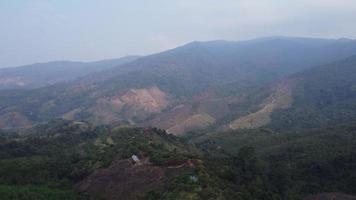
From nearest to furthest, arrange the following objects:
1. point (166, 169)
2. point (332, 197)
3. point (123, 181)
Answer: point (166, 169), point (123, 181), point (332, 197)

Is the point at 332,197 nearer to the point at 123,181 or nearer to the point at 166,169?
the point at 166,169

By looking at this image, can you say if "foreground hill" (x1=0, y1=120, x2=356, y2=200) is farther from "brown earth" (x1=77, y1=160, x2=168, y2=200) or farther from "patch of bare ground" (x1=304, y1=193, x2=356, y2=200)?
"patch of bare ground" (x1=304, y1=193, x2=356, y2=200)

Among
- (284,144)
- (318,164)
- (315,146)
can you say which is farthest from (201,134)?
(318,164)

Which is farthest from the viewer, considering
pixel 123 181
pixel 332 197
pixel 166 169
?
pixel 332 197

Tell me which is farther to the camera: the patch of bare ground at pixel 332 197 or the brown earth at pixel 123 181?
the patch of bare ground at pixel 332 197

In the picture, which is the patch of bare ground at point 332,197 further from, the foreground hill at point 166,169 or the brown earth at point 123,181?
the brown earth at point 123,181

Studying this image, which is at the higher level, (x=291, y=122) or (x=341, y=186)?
(x=341, y=186)

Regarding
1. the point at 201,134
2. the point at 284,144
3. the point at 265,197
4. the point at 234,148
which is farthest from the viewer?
the point at 201,134

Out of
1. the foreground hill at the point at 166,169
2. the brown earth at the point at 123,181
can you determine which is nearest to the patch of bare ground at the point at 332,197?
the foreground hill at the point at 166,169

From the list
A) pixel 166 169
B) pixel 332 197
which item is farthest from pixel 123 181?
pixel 332 197

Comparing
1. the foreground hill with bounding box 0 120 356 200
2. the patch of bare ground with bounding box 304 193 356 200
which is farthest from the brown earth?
the patch of bare ground with bounding box 304 193 356 200

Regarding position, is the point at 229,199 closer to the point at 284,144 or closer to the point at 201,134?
the point at 284,144
